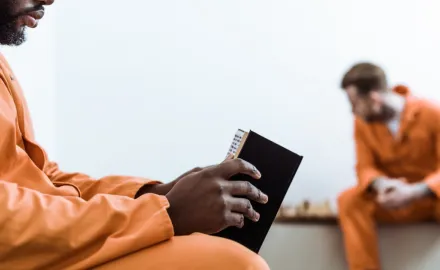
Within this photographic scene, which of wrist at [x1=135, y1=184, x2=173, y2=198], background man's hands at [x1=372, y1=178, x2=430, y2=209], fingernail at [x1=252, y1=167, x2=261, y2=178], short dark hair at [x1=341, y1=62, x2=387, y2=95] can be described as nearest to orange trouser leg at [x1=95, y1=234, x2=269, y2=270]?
fingernail at [x1=252, y1=167, x2=261, y2=178]

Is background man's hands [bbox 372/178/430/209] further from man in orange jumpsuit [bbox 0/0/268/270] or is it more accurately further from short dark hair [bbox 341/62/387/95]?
man in orange jumpsuit [bbox 0/0/268/270]

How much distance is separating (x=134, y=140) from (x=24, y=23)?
66.9 inches

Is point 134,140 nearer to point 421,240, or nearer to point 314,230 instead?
point 314,230

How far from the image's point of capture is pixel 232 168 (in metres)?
0.67

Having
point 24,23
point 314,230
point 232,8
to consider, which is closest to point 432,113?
point 314,230

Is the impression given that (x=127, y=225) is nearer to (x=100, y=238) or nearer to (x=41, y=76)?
(x=100, y=238)

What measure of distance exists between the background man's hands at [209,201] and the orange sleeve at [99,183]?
0.23 metres

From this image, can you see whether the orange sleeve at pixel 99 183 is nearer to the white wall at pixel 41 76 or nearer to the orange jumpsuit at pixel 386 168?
the white wall at pixel 41 76

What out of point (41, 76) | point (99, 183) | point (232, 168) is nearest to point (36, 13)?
point (99, 183)

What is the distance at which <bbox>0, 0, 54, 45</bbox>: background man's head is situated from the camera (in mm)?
836

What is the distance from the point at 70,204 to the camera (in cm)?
61

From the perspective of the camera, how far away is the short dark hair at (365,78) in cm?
230

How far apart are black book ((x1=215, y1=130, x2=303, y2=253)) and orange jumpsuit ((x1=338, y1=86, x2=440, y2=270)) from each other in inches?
61.0

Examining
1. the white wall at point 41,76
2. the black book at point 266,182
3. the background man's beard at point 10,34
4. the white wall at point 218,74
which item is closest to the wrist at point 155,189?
the black book at point 266,182
